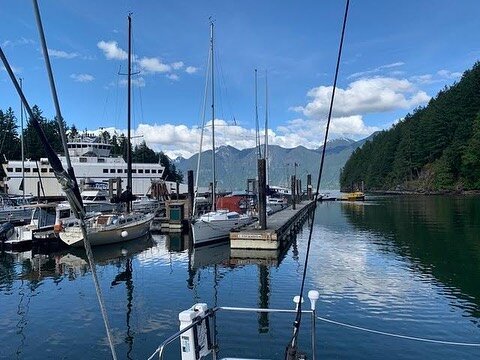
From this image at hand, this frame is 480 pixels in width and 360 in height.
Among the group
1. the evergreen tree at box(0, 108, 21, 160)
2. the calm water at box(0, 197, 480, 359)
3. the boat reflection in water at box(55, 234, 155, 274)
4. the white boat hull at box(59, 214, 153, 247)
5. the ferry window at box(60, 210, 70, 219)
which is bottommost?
the calm water at box(0, 197, 480, 359)

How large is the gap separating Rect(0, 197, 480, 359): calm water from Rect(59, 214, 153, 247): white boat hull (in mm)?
938

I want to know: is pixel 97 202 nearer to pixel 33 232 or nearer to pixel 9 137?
pixel 33 232

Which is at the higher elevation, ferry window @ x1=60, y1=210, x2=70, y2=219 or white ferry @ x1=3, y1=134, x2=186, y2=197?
white ferry @ x1=3, y1=134, x2=186, y2=197

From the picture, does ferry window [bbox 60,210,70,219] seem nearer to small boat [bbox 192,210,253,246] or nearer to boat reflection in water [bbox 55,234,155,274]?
boat reflection in water [bbox 55,234,155,274]

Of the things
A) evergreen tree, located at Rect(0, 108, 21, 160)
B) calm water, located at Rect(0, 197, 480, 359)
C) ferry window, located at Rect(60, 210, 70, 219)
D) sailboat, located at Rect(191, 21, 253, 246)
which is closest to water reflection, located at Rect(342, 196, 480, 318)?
calm water, located at Rect(0, 197, 480, 359)

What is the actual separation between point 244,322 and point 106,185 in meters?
61.6

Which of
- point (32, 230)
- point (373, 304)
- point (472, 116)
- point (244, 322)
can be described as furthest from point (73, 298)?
point (472, 116)

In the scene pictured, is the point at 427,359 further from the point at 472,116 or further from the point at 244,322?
the point at 472,116

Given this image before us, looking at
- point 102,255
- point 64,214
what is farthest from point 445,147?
point 102,255

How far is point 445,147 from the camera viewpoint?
126m

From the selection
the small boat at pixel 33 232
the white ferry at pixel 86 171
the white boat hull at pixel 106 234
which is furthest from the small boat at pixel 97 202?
the white boat hull at pixel 106 234

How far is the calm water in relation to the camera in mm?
12258

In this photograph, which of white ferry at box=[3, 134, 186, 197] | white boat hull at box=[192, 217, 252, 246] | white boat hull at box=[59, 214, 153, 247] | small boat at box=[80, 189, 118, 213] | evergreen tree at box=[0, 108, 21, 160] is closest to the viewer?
white boat hull at box=[59, 214, 153, 247]

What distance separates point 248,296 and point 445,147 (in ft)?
412
